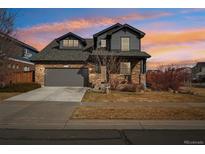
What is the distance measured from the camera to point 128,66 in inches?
1223

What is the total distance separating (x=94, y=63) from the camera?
31188 mm

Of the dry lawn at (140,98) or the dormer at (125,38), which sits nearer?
the dry lawn at (140,98)

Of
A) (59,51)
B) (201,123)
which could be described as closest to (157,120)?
(201,123)

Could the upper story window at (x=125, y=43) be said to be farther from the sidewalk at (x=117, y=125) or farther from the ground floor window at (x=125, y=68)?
the sidewalk at (x=117, y=125)

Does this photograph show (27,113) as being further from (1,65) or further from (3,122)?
(1,65)

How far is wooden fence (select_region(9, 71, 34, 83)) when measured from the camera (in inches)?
1246

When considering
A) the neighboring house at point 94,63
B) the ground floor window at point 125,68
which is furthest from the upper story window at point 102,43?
the ground floor window at point 125,68

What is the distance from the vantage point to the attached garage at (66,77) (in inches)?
1231

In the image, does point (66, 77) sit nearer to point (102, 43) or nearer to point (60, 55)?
point (60, 55)

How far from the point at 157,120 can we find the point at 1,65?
1928 cm

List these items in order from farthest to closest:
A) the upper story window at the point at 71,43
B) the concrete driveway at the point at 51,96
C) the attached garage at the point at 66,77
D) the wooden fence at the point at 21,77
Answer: the upper story window at the point at 71,43
the wooden fence at the point at 21,77
the attached garage at the point at 66,77
the concrete driveway at the point at 51,96

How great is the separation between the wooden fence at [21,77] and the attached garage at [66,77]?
2.24 m

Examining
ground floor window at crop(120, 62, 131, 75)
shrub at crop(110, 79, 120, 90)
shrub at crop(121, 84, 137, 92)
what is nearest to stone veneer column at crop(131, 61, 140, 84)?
ground floor window at crop(120, 62, 131, 75)

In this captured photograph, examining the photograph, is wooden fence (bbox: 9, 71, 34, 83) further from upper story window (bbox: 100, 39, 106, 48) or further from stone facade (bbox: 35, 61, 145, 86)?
upper story window (bbox: 100, 39, 106, 48)
